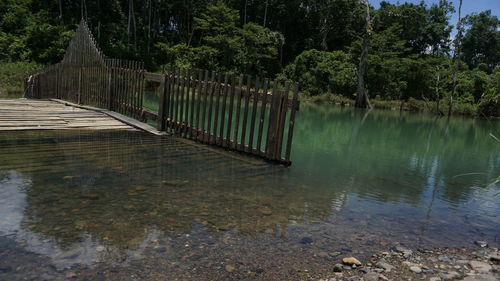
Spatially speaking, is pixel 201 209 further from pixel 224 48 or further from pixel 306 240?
pixel 224 48

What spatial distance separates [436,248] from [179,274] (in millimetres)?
2889

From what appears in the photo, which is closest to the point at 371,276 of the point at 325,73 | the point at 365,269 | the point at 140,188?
the point at 365,269

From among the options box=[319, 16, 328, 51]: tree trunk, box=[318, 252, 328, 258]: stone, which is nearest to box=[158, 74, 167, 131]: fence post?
box=[318, 252, 328, 258]: stone

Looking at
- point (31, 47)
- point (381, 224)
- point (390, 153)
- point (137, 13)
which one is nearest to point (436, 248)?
point (381, 224)

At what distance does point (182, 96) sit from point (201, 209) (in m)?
4.91

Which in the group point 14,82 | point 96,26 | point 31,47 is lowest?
point 14,82


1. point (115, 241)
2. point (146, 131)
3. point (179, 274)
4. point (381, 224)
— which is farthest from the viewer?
point (146, 131)

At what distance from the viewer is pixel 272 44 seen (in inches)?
1879

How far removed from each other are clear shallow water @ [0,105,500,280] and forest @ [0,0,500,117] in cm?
2886

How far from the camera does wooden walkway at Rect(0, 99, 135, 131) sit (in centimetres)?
902

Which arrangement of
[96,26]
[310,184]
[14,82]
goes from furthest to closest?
1. [96,26]
2. [14,82]
3. [310,184]

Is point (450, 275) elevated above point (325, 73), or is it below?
below

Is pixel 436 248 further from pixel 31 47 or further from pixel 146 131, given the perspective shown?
pixel 31 47

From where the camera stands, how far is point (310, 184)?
6.58 meters
